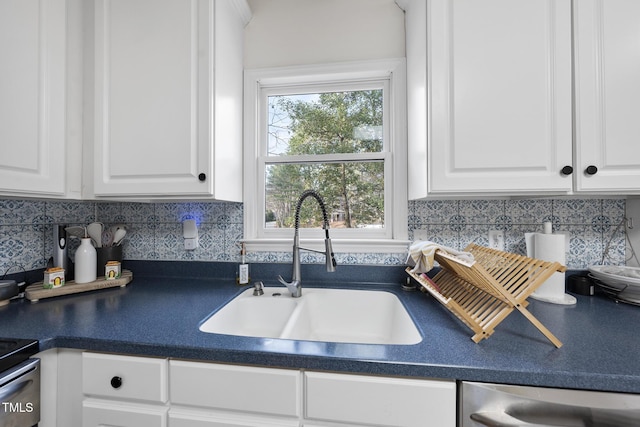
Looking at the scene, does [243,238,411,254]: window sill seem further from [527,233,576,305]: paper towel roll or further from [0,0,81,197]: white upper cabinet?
[0,0,81,197]: white upper cabinet

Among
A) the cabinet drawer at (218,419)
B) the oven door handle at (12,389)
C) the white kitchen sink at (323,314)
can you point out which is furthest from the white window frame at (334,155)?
the oven door handle at (12,389)

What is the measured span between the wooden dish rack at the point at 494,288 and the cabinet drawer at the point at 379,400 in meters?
0.21

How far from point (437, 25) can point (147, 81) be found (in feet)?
4.12

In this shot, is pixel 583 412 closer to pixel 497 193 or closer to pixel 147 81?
pixel 497 193

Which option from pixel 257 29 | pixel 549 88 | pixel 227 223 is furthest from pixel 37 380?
pixel 549 88

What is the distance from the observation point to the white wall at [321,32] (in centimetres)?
138

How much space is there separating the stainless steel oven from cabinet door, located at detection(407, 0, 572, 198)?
1419mm

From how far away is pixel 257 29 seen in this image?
1468 millimetres

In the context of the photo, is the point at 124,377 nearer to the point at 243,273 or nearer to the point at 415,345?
the point at 243,273

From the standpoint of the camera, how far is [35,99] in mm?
1021

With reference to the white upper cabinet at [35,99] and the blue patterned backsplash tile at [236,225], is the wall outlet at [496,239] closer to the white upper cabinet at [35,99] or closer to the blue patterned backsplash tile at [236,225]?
the blue patterned backsplash tile at [236,225]

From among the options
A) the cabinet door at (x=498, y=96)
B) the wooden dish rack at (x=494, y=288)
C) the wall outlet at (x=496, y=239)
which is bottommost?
the wooden dish rack at (x=494, y=288)

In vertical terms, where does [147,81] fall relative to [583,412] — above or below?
above

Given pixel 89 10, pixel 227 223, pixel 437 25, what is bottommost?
pixel 227 223
